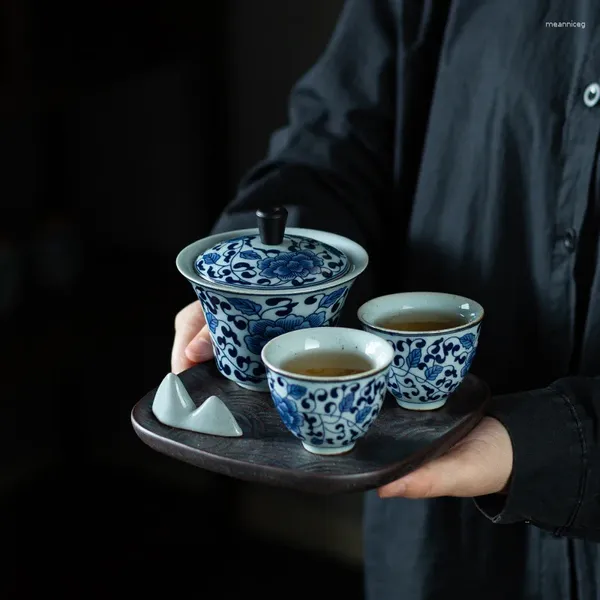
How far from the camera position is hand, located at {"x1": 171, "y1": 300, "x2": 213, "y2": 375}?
3.12ft

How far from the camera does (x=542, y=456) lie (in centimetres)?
84

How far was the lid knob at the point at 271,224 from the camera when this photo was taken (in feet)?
2.78

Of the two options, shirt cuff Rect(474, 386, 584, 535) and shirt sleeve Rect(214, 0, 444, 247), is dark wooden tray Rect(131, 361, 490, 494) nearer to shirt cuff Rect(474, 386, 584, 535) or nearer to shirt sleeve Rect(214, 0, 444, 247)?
shirt cuff Rect(474, 386, 584, 535)

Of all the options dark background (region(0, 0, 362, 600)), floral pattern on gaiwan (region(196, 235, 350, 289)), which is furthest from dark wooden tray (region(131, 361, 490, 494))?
dark background (region(0, 0, 362, 600))

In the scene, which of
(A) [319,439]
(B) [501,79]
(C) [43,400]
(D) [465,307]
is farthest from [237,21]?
(A) [319,439]

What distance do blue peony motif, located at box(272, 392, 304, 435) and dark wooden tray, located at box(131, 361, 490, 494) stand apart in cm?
3

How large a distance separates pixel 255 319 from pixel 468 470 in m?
0.23

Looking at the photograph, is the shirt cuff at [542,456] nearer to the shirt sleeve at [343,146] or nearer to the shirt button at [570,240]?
the shirt button at [570,240]

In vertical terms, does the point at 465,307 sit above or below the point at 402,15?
below

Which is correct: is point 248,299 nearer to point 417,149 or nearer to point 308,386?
point 308,386

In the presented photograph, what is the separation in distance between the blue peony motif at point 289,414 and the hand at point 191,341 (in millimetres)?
194

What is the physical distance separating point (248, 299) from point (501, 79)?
14.4 inches

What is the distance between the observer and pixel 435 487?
79 cm

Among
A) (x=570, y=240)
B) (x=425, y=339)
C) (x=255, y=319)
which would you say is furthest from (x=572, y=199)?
(x=255, y=319)
